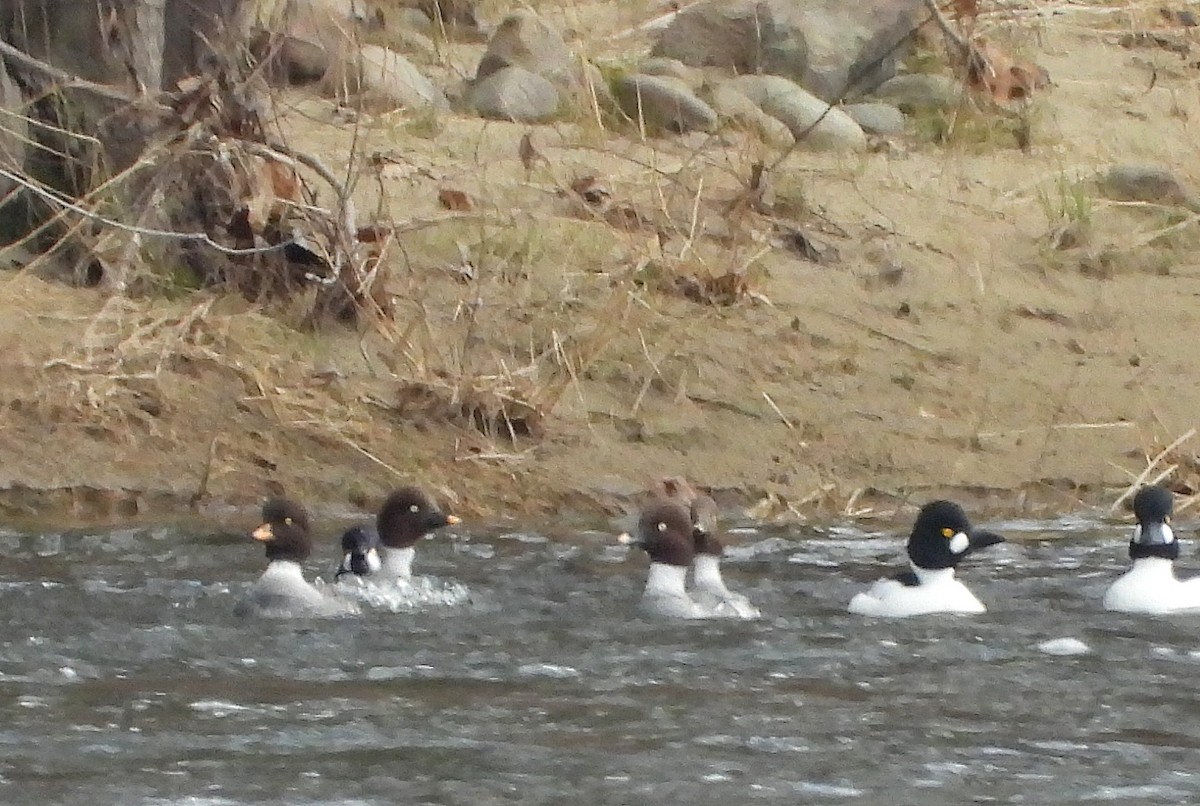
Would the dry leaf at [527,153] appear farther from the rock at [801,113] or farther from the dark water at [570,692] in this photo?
the dark water at [570,692]

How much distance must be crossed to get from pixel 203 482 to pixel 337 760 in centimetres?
417

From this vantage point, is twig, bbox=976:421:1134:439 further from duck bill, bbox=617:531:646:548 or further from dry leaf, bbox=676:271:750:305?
duck bill, bbox=617:531:646:548

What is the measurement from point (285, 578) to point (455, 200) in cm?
440

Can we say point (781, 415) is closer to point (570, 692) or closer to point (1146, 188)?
point (1146, 188)

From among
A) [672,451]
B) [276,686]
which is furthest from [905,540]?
[276,686]

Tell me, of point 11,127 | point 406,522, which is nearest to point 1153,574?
point 406,522

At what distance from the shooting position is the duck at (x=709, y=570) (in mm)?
8078

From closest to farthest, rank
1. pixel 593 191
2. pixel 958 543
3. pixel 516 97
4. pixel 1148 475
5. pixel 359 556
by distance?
1. pixel 958 543
2. pixel 359 556
3. pixel 1148 475
4. pixel 593 191
5. pixel 516 97

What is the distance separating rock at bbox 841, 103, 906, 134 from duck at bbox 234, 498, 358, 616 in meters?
6.99

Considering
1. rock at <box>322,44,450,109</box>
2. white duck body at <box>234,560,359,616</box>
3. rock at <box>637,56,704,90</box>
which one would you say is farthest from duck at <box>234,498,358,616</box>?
rock at <box>637,56,704,90</box>

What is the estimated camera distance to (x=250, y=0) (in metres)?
10.9

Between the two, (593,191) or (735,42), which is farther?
(735,42)

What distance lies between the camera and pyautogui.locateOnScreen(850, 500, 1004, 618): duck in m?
8.10

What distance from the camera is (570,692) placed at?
675 centimetres
